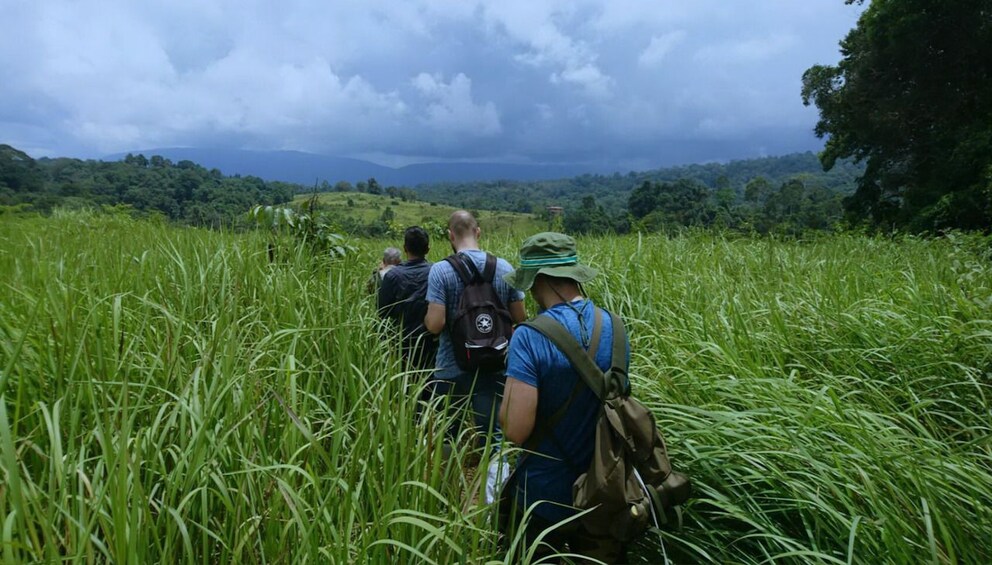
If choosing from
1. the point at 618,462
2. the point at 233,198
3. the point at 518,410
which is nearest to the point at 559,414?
A: the point at 518,410

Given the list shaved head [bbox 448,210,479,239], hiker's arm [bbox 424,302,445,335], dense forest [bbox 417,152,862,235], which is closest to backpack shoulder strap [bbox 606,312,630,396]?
hiker's arm [bbox 424,302,445,335]

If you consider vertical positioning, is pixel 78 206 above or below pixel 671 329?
above

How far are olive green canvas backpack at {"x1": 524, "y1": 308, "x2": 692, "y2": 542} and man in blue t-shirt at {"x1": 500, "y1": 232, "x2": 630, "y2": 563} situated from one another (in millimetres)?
38

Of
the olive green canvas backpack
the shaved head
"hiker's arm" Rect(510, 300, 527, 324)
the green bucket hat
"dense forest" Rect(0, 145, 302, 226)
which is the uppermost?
"dense forest" Rect(0, 145, 302, 226)

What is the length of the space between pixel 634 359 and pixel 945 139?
19.9 m

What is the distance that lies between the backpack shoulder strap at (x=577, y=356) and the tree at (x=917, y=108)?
16246 millimetres

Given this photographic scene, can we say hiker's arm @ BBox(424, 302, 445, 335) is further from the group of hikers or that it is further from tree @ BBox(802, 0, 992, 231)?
tree @ BBox(802, 0, 992, 231)

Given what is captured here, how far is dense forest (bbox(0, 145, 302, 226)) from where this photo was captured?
486cm

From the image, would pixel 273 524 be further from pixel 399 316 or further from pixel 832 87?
pixel 832 87

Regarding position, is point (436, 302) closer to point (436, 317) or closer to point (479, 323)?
point (436, 317)

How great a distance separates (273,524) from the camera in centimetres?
143

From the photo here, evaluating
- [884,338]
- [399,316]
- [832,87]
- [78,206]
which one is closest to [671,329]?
[884,338]

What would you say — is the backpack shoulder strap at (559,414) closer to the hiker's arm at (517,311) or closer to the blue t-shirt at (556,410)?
the blue t-shirt at (556,410)

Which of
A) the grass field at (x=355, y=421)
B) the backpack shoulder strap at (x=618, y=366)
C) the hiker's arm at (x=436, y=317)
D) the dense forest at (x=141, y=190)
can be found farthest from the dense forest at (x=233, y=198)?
the backpack shoulder strap at (x=618, y=366)
